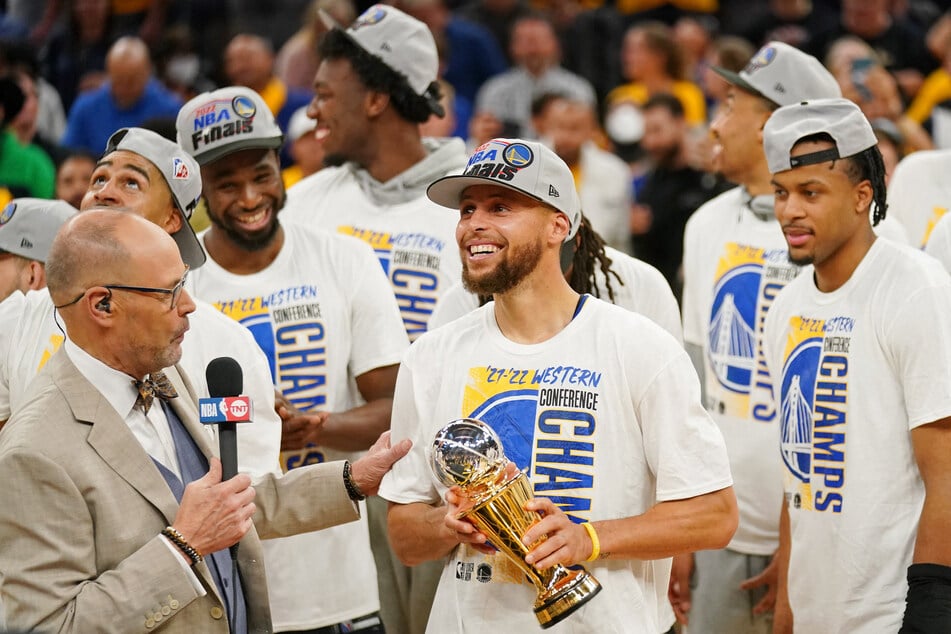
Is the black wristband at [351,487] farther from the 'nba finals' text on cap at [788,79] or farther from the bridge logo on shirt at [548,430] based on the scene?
the 'nba finals' text on cap at [788,79]

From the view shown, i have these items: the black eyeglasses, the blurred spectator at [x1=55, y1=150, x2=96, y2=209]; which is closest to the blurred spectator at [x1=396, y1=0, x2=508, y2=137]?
the blurred spectator at [x1=55, y1=150, x2=96, y2=209]

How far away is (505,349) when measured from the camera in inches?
142

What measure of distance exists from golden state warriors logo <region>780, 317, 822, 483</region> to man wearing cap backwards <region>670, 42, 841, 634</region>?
0.70 metres

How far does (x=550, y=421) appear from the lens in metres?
3.51

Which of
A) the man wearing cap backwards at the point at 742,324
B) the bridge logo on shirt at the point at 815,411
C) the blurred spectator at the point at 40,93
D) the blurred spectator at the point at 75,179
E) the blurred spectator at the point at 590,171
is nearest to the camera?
the bridge logo on shirt at the point at 815,411

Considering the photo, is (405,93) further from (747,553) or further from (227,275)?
(747,553)

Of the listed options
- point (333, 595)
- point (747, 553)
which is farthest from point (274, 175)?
point (747, 553)

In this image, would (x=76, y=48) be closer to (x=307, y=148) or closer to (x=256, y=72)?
(x=256, y=72)

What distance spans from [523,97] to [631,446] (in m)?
7.40

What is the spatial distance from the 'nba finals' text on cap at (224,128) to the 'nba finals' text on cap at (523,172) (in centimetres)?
118

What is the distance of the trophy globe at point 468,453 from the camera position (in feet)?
10.5

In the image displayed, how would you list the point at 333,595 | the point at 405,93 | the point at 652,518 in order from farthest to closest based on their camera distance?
1. the point at 405,93
2. the point at 333,595
3. the point at 652,518

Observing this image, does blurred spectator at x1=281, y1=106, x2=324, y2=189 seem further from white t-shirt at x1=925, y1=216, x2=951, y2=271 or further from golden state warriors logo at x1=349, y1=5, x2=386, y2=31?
white t-shirt at x1=925, y1=216, x2=951, y2=271

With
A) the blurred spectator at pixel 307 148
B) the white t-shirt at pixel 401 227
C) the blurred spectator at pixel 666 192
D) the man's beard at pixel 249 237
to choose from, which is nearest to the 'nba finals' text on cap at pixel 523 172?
the man's beard at pixel 249 237
